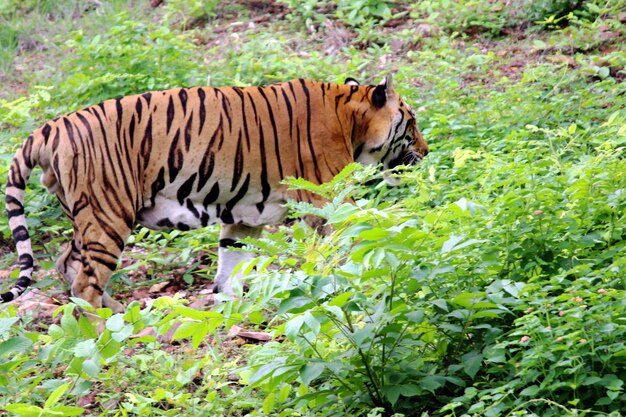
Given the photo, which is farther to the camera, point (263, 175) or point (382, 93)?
point (382, 93)

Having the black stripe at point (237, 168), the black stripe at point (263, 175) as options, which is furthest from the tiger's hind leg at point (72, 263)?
the black stripe at point (263, 175)

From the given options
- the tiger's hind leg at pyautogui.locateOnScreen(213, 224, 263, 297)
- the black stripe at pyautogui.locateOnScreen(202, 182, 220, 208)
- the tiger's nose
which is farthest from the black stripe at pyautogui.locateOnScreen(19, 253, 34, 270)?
the tiger's nose

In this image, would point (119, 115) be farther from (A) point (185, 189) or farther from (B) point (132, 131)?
(A) point (185, 189)

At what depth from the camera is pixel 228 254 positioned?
656 centimetres

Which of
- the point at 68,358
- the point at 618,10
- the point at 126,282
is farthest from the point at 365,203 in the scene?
the point at 618,10

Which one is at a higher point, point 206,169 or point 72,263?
point 206,169

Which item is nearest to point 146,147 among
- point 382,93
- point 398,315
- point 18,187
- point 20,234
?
point 18,187

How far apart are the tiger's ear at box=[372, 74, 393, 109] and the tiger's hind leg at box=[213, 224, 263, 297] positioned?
1.23m

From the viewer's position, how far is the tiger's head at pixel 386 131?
668cm

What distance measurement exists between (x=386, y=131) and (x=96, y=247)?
2211 millimetres

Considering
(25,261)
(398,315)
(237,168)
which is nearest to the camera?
(398,315)

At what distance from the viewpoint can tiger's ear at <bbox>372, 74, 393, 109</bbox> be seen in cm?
665

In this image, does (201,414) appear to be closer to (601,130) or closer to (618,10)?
(601,130)

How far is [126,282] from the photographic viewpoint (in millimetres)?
6695
